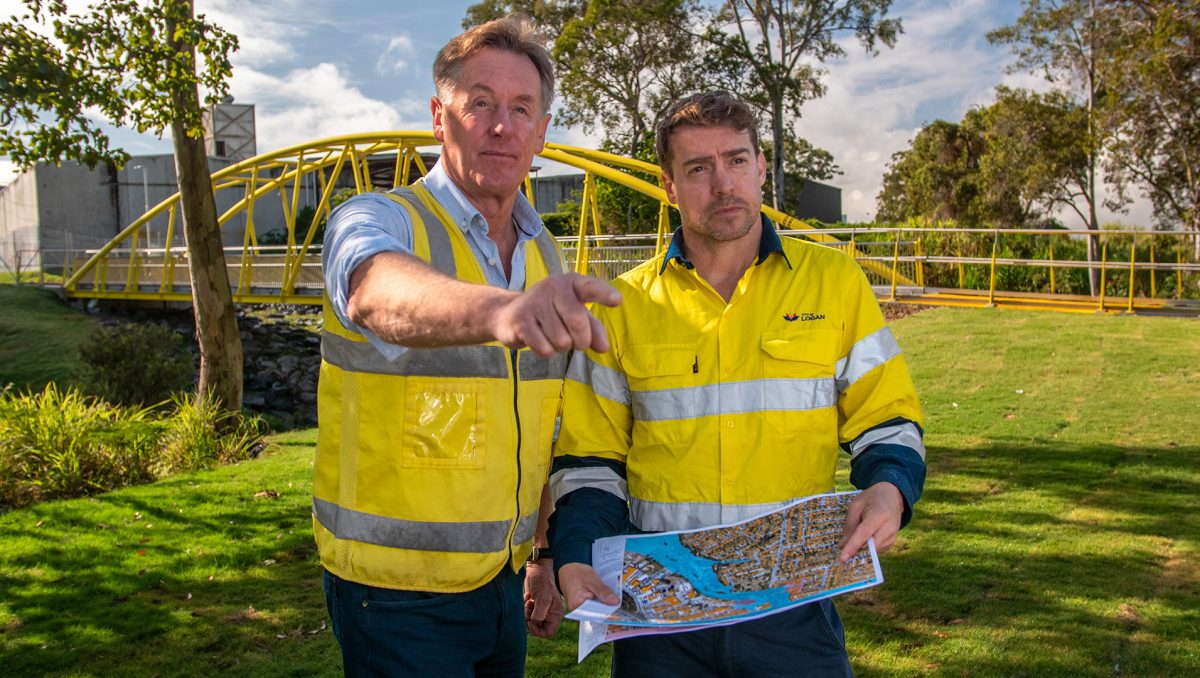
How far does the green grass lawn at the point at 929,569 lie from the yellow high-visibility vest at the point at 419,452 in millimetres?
2650

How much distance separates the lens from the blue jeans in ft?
6.91

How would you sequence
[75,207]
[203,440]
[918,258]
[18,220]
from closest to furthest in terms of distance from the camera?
[203,440], [918,258], [75,207], [18,220]

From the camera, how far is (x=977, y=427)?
983 cm

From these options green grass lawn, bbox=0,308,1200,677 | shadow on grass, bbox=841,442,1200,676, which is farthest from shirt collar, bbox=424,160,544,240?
shadow on grass, bbox=841,442,1200,676

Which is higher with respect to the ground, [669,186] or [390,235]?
[669,186]

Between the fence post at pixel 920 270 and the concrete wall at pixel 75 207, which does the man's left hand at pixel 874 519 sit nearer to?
the fence post at pixel 920 270

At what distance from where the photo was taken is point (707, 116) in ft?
7.74

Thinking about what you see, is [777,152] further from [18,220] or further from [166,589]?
[18,220]

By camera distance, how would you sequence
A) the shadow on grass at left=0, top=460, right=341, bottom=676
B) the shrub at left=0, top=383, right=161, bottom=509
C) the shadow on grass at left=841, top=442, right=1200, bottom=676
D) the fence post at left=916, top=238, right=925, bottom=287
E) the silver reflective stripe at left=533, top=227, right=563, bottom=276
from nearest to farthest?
the silver reflective stripe at left=533, top=227, right=563, bottom=276 → the shadow on grass at left=841, top=442, right=1200, bottom=676 → the shadow on grass at left=0, top=460, right=341, bottom=676 → the shrub at left=0, top=383, right=161, bottom=509 → the fence post at left=916, top=238, right=925, bottom=287

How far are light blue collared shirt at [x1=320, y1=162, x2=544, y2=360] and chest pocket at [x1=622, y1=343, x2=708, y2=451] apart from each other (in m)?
0.38

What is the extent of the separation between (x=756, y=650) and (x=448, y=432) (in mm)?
868

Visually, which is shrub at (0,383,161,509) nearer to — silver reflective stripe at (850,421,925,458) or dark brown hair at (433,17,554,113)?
dark brown hair at (433,17,554,113)

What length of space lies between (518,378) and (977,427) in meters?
8.72

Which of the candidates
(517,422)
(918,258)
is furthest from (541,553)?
(918,258)
